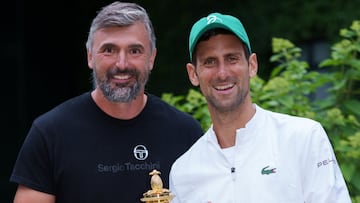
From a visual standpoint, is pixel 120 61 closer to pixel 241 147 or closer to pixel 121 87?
pixel 121 87

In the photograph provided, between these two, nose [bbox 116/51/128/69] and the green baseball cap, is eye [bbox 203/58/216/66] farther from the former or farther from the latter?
nose [bbox 116/51/128/69]

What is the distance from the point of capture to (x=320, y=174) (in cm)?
271

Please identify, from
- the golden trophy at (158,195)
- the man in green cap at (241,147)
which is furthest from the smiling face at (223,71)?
the golden trophy at (158,195)

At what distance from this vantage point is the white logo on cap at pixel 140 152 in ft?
11.0

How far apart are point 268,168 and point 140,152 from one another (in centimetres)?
74

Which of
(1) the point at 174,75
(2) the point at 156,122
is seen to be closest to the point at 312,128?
(2) the point at 156,122

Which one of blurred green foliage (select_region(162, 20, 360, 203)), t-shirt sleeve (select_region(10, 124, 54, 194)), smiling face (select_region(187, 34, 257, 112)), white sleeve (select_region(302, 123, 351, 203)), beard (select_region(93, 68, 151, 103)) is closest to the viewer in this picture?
white sleeve (select_region(302, 123, 351, 203))

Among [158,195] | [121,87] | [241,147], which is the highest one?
[121,87]

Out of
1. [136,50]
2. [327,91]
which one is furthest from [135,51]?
[327,91]

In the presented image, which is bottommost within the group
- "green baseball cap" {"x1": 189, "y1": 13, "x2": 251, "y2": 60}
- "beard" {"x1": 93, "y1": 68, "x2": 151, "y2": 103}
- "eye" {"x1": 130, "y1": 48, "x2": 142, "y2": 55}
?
"beard" {"x1": 93, "y1": 68, "x2": 151, "y2": 103}

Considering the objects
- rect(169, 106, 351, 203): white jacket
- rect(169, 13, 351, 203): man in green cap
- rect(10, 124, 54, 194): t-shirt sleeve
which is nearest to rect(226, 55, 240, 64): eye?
rect(169, 13, 351, 203): man in green cap

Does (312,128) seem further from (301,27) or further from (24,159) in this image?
(301,27)

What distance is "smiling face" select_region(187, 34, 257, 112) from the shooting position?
115 inches

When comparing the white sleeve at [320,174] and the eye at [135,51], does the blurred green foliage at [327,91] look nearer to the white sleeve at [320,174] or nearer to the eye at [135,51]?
the eye at [135,51]
